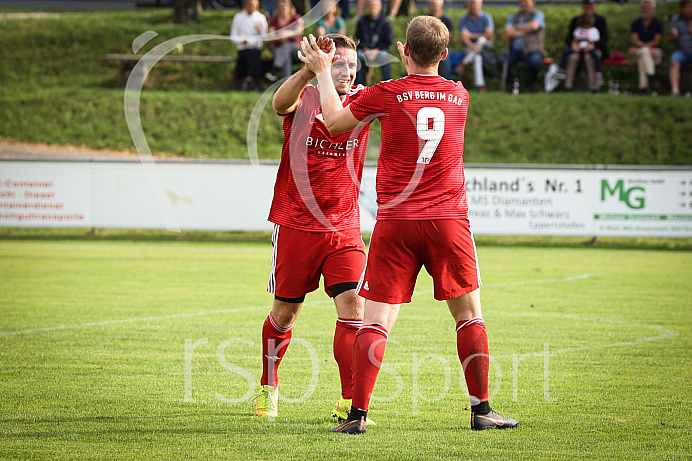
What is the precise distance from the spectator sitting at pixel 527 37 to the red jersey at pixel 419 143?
18.7m

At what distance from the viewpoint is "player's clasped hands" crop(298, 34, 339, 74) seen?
5.11 metres

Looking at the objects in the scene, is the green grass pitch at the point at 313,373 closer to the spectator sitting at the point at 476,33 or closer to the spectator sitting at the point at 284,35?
the spectator sitting at the point at 284,35

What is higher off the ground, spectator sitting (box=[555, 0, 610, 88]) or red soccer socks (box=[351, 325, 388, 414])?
spectator sitting (box=[555, 0, 610, 88])

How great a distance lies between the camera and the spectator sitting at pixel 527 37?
74.6ft

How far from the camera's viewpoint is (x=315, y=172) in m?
5.84

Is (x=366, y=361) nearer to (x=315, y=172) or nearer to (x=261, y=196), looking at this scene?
(x=315, y=172)

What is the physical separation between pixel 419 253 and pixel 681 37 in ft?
70.1

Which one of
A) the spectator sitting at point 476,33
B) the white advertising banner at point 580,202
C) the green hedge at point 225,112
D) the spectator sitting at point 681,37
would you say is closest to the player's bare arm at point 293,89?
the white advertising banner at point 580,202

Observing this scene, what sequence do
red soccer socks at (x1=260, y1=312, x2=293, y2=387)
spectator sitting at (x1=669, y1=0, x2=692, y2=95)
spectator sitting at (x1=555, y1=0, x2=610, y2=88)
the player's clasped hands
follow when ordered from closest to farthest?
the player's clasped hands, red soccer socks at (x1=260, y1=312, x2=293, y2=387), spectator sitting at (x1=555, y1=0, x2=610, y2=88), spectator sitting at (x1=669, y1=0, x2=692, y2=95)

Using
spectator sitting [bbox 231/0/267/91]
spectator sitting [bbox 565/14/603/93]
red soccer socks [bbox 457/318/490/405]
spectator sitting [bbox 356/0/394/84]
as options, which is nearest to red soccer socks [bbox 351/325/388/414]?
red soccer socks [bbox 457/318/490/405]

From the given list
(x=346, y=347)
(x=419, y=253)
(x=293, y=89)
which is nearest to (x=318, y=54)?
(x=293, y=89)

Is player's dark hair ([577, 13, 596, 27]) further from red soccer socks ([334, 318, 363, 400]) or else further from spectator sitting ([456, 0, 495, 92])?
red soccer socks ([334, 318, 363, 400])

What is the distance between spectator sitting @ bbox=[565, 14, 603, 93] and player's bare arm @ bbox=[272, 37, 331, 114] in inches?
754

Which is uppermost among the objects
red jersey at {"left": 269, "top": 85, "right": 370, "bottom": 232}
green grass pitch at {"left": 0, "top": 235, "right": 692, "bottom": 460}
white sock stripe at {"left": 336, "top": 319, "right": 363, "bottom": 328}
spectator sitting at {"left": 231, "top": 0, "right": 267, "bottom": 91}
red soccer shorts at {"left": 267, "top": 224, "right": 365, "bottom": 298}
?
spectator sitting at {"left": 231, "top": 0, "right": 267, "bottom": 91}
